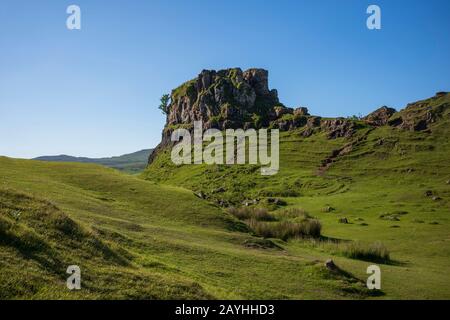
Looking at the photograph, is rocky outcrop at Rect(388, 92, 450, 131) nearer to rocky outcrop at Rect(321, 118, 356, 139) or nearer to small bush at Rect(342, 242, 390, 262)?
rocky outcrop at Rect(321, 118, 356, 139)

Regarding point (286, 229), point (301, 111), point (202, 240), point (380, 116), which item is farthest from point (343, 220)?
point (301, 111)

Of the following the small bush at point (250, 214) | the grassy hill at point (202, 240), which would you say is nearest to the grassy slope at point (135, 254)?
the grassy hill at point (202, 240)

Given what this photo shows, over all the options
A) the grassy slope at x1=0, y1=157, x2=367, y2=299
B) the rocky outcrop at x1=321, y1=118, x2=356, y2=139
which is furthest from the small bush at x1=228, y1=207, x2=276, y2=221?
the rocky outcrop at x1=321, y1=118, x2=356, y2=139

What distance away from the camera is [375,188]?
316 ft

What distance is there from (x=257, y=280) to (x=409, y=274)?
526 inches

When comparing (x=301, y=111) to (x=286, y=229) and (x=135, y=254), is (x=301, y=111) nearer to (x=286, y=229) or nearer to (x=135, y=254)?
(x=286, y=229)

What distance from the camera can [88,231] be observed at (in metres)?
23.0

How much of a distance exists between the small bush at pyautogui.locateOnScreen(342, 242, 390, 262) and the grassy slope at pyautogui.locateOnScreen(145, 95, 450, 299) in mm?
1766

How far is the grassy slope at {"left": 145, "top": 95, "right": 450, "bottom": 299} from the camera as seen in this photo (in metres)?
36.5

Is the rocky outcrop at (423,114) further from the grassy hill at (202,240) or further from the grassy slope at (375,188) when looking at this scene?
the grassy hill at (202,240)

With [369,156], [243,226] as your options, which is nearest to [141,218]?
[243,226]

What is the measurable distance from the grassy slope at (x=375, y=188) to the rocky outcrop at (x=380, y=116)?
16439 millimetres

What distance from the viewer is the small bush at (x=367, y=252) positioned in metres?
38.0
